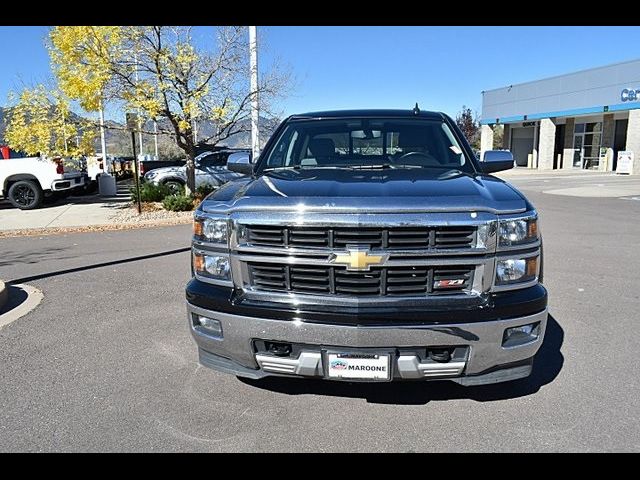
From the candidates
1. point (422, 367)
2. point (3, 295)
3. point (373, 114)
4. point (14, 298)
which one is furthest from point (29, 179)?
point (422, 367)

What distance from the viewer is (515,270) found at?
2717 millimetres

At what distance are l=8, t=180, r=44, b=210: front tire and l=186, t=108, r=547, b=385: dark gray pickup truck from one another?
12.8 meters

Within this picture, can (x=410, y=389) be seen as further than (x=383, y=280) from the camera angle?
Yes

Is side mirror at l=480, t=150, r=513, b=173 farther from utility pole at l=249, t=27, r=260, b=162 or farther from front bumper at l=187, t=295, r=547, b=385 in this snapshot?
utility pole at l=249, t=27, r=260, b=162

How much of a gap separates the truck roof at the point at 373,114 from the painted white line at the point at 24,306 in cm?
336

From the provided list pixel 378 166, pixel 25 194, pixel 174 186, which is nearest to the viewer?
pixel 378 166

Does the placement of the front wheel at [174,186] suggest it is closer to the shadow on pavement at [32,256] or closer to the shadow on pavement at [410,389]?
the shadow on pavement at [32,256]

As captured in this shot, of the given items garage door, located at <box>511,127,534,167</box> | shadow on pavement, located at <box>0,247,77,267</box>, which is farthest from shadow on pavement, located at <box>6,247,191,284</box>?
garage door, located at <box>511,127,534,167</box>

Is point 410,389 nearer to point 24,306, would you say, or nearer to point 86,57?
point 24,306

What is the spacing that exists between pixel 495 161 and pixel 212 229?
2.52 meters

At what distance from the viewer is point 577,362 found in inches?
144

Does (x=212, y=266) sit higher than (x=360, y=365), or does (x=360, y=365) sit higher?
(x=212, y=266)
